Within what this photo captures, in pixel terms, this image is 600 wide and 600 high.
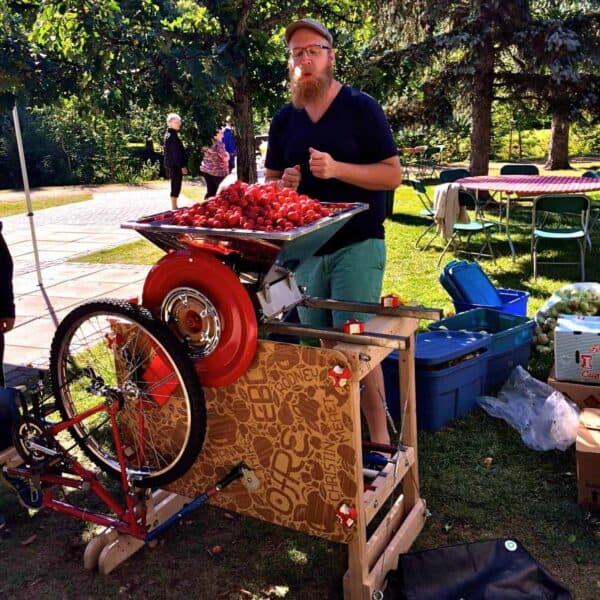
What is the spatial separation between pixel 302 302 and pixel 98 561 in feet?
4.23

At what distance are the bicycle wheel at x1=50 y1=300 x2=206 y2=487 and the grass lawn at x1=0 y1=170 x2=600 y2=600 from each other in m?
0.42

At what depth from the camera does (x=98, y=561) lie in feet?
8.23

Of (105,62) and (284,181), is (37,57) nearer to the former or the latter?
(105,62)

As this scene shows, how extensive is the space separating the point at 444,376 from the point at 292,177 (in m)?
1.44

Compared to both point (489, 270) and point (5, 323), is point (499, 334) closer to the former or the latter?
point (5, 323)

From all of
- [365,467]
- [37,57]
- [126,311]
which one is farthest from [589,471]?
[37,57]

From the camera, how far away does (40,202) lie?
44.7 ft

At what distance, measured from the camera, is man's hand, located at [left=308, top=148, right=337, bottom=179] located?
2.29 meters

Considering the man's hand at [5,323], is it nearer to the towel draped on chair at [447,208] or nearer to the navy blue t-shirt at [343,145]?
the navy blue t-shirt at [343,145]

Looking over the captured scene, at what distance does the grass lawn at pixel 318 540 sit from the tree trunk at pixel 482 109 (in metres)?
8.02

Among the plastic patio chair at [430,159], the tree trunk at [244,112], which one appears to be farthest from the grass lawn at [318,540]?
the plastic patio chair at [430,159]

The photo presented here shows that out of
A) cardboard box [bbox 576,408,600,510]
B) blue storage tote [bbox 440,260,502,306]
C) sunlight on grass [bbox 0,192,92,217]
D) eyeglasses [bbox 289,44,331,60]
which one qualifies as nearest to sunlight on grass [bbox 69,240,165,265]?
blue storage tote [bbox 440,260,502,306]

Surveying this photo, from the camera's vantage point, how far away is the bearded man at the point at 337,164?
247 cm

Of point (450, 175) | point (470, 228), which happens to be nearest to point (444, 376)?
point (470, 228)
